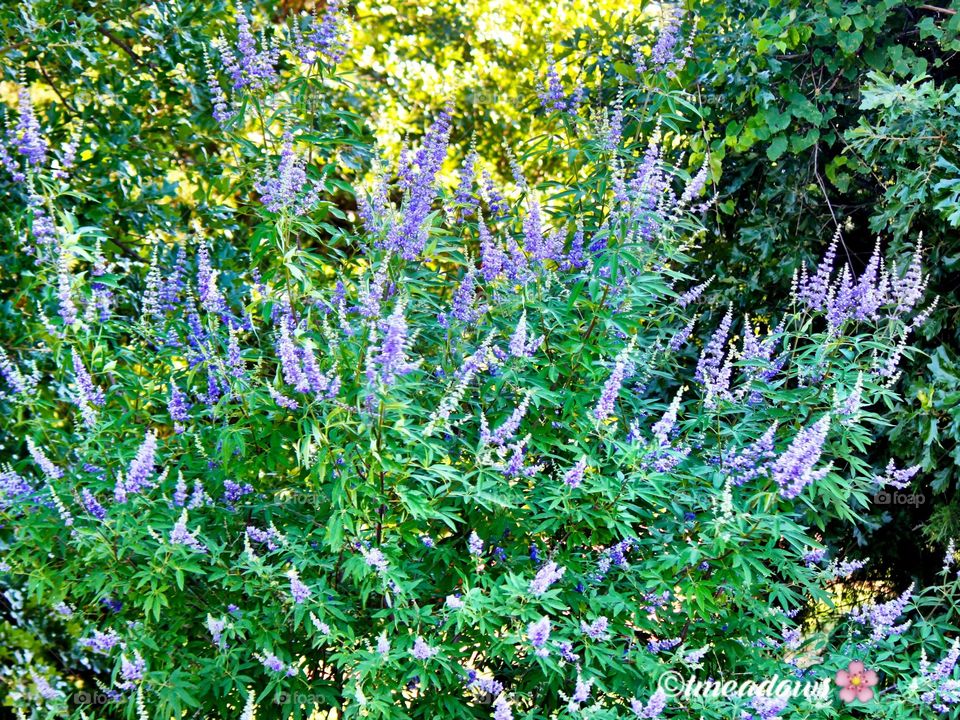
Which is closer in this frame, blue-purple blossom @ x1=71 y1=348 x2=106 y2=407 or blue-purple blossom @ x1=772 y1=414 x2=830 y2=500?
blue-purple blossom @ x1=772 y1=414 x2=830 y2=500

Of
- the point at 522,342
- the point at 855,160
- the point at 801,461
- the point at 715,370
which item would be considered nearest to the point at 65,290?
the point at 522,342

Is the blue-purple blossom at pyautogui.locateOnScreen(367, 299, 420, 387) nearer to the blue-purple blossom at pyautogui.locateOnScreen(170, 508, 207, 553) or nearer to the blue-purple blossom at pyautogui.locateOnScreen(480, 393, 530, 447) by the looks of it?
the blue-purple blossom at pyautogui.locateOnScreen(480, 393, 530, 447)

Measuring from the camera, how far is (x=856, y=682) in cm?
368

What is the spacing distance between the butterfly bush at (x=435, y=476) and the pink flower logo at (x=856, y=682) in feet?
0.26

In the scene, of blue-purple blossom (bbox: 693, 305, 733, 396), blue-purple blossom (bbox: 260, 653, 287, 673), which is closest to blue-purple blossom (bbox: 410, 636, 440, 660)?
blue-purple blossom (bbox: 260, 653, 287, 673)

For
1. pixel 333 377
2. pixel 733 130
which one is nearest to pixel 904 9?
pixel 733 130

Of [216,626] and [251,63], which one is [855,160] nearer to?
[251,63]

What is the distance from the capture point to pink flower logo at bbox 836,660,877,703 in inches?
143

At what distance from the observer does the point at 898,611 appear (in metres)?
3.77

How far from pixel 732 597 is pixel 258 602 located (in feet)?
5.31

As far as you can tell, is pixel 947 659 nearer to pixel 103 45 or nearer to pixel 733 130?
pixel 733 130

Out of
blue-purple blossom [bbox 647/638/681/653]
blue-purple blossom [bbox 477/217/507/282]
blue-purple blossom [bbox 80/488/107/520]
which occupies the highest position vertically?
blue-purple blossom [bbox 477/217/507/282]

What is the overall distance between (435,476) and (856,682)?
1655 millimetres

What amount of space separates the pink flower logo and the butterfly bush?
0.26 ft
